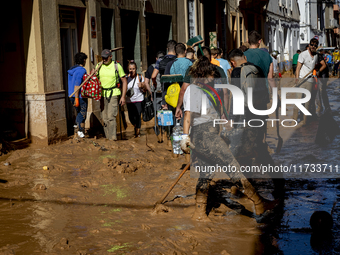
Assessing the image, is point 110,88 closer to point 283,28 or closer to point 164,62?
point 164,62

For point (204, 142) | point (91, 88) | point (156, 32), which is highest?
point (156, 32)

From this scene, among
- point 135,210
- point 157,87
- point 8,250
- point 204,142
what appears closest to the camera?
point 8,250

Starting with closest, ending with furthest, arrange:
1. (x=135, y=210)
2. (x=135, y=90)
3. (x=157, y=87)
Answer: (x=135, y=210)
(x=157, y=87)
(x=135, y=90)

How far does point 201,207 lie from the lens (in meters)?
5.43

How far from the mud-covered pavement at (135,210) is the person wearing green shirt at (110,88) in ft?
4.38

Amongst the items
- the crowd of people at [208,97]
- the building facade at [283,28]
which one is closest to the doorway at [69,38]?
the crowd of people at [208,97]

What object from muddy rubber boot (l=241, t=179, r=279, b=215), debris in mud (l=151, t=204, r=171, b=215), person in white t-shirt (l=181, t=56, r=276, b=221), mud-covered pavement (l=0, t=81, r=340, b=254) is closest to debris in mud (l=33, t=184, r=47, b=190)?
mud-covered pavement (l=0, t=81, r=340, b=254)

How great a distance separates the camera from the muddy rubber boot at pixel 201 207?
213 inches

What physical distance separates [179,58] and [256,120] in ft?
8.27

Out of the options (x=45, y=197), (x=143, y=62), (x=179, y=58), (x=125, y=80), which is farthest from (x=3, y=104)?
(x=143, y=62)

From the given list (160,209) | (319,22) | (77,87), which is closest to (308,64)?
(77,87)

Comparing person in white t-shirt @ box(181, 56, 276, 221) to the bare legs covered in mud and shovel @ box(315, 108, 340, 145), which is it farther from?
shovel @ box(315, 108, 340, 145)

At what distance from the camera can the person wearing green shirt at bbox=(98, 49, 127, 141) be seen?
10109 millimetres

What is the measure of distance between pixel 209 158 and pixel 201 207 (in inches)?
21.5
